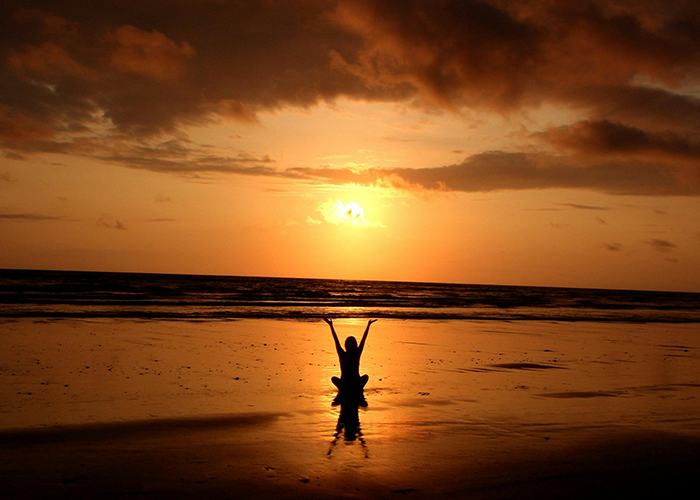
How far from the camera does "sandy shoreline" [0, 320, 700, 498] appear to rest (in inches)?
235

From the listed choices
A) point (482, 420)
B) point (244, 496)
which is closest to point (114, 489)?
point (244, 496)

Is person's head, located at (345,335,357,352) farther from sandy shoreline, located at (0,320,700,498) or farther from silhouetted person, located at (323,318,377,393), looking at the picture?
sandy shoreline, located at (0,320,700,498)

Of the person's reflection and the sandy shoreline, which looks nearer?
the sandy shoreline

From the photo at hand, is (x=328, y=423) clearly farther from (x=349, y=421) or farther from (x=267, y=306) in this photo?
(x=267, y=306)

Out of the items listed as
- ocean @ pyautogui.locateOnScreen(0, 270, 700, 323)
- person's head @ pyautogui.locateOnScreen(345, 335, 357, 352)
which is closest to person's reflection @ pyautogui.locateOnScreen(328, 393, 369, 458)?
person's head @ pyautogui.locateOnScreen(345, 335, 357, 352)

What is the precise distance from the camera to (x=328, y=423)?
8320mm

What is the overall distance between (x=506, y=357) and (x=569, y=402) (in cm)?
606

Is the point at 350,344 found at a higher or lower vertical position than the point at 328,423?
higher

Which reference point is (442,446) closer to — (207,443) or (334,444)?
(334,444)

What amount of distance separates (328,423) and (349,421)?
1.12ft

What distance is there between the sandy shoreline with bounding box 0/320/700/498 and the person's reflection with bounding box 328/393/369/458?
5cm

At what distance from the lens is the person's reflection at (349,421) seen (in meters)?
7.46

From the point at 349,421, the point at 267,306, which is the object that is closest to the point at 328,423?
the point at 349,421

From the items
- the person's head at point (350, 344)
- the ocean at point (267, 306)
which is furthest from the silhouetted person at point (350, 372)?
the ocean at point (267, 306)
